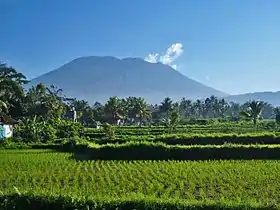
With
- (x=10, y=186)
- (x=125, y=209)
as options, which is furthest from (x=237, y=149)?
(x=125, y=209)

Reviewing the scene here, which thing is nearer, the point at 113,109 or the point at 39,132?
the point at 39,132

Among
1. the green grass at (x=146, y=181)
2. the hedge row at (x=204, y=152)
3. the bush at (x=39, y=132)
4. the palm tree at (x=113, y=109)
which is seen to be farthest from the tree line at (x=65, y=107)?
the green grass at (x=146, y=181)

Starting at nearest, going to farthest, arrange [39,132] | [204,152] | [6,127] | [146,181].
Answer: [146,181]
[204,152]
[39,132]
[6,127]

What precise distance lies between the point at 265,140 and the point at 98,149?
14.6 meters

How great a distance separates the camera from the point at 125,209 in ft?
34.6

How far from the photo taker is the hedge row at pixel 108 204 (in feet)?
33.4

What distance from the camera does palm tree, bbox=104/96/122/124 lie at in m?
76.1

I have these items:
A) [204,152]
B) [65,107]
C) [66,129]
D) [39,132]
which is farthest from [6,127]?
[65,107]

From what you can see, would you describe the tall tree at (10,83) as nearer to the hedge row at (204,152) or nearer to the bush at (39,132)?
the bush at (39,132)

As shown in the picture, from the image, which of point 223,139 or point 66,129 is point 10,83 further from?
point 223,139

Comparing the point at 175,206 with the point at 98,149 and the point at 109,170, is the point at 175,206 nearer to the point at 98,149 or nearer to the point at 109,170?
the point at 109,170

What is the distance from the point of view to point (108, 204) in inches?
419

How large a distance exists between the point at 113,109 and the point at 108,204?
65.6 meters

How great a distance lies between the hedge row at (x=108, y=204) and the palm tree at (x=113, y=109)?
64.5m
